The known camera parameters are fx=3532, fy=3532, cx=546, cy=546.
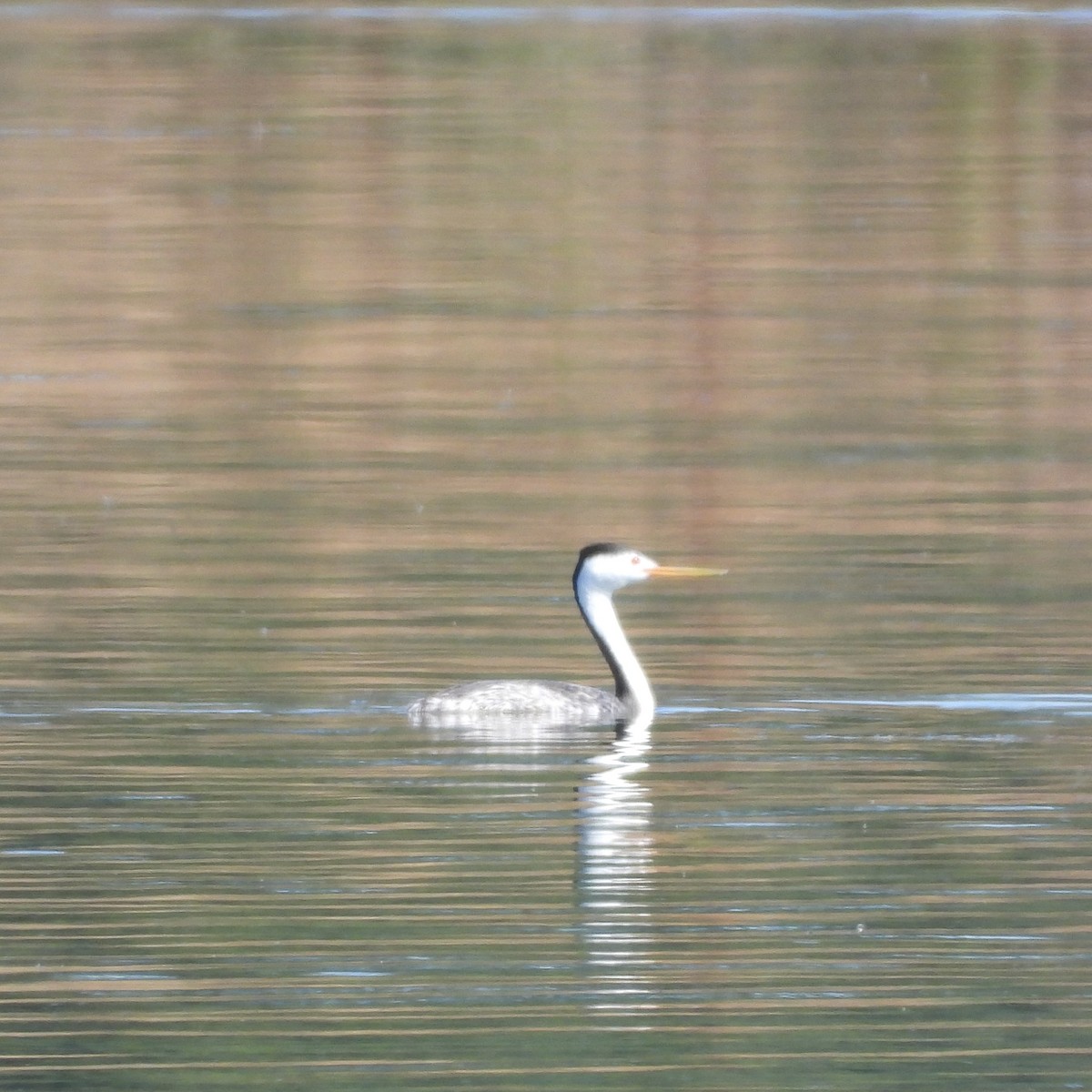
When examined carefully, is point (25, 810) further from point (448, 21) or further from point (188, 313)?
point (448, 21)

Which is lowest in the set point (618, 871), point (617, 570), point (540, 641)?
point (618, 871)

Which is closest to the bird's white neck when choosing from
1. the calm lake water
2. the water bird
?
the water bird

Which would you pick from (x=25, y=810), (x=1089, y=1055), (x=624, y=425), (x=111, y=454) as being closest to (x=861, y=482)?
(x=624, y=425)

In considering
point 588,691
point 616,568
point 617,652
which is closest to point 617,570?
point 616,568

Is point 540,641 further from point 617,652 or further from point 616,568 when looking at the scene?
point 617,652

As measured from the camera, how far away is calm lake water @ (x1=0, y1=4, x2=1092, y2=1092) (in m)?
10.1

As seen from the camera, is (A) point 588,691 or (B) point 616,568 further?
(B) point 616,568

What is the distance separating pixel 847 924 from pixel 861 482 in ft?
29.8

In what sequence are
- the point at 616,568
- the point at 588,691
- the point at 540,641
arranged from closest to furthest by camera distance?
the point at 588,691, the point at 616,568, the point at 540,641

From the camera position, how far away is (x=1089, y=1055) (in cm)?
965

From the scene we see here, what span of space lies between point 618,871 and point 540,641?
4053 millimetres

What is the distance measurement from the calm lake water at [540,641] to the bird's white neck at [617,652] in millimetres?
138

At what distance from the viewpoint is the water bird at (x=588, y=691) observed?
44.5ft

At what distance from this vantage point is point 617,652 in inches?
561
